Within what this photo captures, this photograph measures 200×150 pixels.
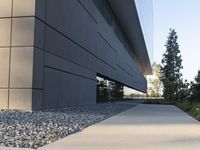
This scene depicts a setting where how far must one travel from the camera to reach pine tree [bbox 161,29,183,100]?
1989 inches

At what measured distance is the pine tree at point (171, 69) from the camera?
50531mm

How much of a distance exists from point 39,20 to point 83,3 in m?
8.85

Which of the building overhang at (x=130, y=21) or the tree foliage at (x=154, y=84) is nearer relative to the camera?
the building overhang at (x=130, y=21)

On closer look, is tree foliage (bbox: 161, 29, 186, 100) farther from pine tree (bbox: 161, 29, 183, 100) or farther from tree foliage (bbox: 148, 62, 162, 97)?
tree foliage (bbox: 148, 62, 162, 97)

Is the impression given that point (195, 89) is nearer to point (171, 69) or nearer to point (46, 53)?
point (171, 69)

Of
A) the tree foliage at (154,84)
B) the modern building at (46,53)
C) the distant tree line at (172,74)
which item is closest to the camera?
the modern building at (46,53)

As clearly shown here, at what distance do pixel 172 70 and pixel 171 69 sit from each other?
0.23 m

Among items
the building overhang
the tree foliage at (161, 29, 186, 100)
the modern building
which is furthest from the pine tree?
the modern building

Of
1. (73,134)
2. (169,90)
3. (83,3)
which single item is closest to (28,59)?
(73,134)

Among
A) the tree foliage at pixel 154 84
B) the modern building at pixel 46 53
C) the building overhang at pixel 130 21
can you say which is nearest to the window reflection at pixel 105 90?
the modern building at pixel 46 53

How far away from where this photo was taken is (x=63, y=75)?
63.7ft

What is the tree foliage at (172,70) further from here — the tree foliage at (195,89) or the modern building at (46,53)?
the modern building at (46,53)

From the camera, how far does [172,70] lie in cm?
5212

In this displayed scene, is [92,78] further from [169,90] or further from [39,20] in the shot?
[169,90]
